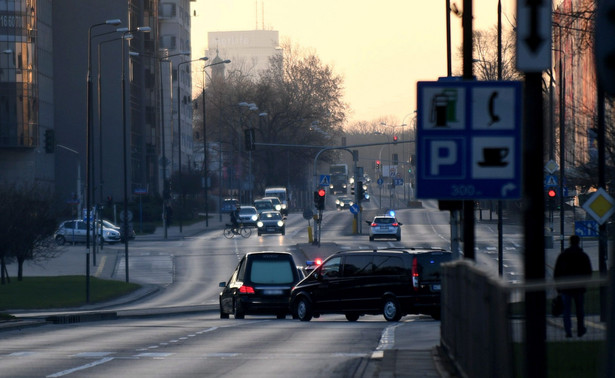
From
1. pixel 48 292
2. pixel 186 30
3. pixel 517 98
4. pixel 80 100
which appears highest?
pixel 186 30

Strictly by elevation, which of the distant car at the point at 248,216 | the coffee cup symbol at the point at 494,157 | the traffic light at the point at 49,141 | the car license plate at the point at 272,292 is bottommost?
the car license plate at the point at 272,292

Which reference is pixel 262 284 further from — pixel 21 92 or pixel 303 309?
pixel 21 92

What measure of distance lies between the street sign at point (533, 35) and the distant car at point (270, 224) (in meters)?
67.6

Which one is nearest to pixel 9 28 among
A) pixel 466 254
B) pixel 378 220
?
pixel 378 220

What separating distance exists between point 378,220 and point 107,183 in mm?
38999

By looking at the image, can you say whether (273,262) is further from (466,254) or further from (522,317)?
(522,317)

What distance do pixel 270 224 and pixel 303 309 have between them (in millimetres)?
46965

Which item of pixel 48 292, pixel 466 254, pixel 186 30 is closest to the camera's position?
pixel 466 254

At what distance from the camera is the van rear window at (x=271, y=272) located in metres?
29.2

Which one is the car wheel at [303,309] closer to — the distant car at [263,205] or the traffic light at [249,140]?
the traffic light at [249,140]

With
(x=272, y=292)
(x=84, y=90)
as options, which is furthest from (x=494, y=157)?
(x=84, y=90)

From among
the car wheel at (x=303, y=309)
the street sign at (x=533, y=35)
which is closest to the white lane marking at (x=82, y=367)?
the street sign at (x=533, y=35)

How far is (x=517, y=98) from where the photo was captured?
37.2 feet

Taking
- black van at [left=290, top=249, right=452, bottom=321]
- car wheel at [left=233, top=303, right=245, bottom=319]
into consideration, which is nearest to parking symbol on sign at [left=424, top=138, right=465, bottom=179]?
black van at [left=290, top=249, right=452, bottom=321]
